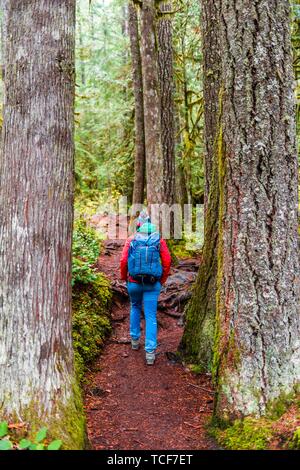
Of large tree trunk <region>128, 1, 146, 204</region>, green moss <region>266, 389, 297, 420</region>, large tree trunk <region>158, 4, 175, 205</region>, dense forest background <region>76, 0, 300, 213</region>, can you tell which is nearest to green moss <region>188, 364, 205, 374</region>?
green moss <region>266, 389, 297, 420</region>

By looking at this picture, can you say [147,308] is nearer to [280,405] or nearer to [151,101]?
[280,405]

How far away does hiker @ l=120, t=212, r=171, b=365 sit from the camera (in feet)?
21.8

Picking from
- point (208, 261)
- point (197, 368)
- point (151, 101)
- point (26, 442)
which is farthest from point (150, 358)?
point (151, 101)

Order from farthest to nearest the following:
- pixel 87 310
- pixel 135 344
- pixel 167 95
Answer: pixel 167 95, pixel 87 310, pixel 135 344

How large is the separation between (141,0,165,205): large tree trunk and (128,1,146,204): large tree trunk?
265 centimetres

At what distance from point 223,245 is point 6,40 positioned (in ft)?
10.3

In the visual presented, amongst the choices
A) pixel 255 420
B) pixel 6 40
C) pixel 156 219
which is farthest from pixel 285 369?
pixel 156 219

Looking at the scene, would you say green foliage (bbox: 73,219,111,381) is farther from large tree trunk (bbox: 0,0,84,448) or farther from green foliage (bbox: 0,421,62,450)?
green foliage (bbox: 0,421,62,450)

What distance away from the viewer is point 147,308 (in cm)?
685

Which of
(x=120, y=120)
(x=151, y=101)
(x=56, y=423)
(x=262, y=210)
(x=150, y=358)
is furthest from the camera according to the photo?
(x=120, y=120)

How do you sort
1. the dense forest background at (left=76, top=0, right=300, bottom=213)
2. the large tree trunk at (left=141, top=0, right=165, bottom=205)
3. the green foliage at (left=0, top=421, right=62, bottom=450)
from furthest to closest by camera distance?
the dense forest background at (left=76, top=0, right=300, bottom=213) < the large tree trunk at (left=141, top=0, right=165, bottom=205) < the green foliage at (left=0, top=421, right=62, bottom=450)

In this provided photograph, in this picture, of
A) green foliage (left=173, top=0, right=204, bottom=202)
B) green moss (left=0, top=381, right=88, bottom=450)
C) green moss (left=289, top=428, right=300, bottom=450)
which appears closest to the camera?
green moss (left=289, top=428, right=300, bottom=450)

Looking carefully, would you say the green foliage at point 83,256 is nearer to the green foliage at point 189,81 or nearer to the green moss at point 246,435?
the green moss at point 246,435

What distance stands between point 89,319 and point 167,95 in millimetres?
7607
